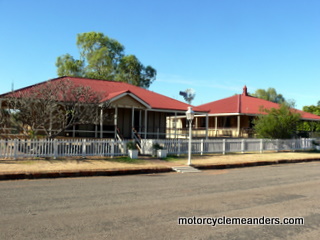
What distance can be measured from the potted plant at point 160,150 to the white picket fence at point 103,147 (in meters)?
0.30

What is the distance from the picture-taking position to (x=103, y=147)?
15078 millimetres

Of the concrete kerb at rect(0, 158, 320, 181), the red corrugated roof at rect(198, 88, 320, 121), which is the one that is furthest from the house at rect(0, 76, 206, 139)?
the red corrugated roof at rect(198, 88, 320, 121)

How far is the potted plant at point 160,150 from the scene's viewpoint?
638 inches

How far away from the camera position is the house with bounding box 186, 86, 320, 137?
98.8ft

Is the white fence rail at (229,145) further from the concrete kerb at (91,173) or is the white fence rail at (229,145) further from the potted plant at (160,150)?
the concrete kerb at (91,173)

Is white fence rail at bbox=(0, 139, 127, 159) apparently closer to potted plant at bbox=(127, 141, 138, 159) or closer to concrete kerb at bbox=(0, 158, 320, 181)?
potted plant at bbox=(127, 141, 138, 159)

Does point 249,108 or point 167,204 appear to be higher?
point 249,108

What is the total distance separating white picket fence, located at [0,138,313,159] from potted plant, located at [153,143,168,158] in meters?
0.30

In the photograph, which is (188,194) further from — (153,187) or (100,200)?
(100,200)

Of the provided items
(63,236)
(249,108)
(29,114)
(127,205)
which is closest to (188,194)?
(127,205)

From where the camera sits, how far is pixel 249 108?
31219 millimetres

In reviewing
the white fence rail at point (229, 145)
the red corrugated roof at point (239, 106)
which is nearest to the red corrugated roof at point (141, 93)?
the white fence rail at point (229, 145)

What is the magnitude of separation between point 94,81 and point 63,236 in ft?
68.8

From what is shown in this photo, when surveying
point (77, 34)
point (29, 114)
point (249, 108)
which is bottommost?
point (29, 114)
